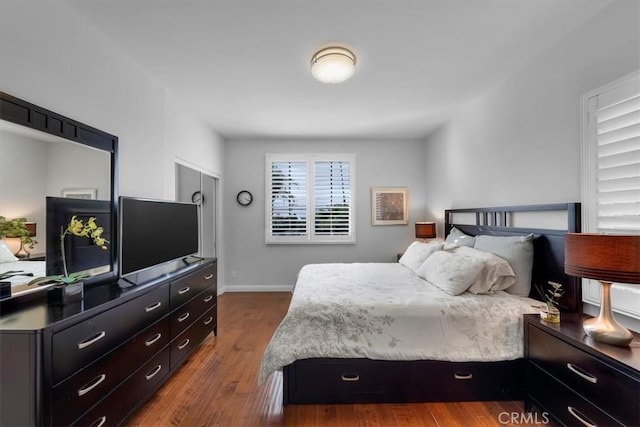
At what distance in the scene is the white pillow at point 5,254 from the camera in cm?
139

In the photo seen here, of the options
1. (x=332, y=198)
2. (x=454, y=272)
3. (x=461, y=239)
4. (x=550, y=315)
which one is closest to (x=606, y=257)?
(x=550, y=315)

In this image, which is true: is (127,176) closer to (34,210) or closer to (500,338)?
(34,210)

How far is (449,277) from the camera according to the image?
7.37 feet

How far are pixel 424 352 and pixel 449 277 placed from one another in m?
0.64

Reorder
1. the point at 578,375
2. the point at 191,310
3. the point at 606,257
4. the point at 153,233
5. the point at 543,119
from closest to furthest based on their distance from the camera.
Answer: the point at 606,257
the point at 578,375
the point at 543,119
the point at 153,233
the point at 191,310

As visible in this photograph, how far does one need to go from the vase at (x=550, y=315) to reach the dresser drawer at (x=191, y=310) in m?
2.63

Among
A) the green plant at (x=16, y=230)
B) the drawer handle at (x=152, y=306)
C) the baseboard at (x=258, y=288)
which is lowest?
the baseboard at (x=258, y=288)

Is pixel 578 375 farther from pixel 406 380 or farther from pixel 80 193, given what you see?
pixel 80 193

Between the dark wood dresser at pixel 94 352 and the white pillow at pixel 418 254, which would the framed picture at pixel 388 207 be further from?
the dark wood dresser at pixel 94 352

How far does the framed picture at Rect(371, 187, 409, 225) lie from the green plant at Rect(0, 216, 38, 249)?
13.4 ft

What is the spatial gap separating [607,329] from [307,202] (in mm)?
3804

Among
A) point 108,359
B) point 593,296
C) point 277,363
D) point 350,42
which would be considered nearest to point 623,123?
point 593,296

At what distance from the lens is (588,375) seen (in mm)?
1423

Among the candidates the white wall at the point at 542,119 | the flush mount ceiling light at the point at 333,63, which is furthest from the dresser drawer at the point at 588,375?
the flush mount ceiling light at the point at 333,63
